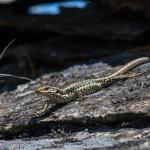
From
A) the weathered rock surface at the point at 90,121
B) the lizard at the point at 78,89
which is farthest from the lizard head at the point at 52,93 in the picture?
the weathered rock surface at the point at 90,121

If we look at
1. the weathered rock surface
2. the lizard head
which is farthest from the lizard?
the weathered rock surface

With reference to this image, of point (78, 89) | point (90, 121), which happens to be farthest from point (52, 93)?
point (90, 121)

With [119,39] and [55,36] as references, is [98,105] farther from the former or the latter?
[55,36]

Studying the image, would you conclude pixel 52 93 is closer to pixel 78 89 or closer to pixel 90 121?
pixel 78 89

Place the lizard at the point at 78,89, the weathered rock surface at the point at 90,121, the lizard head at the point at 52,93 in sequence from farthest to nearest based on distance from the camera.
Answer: the lizard at the point at 78,89
the lizard head at the point at 52,93
the weathered rock surface at the point at 90,121

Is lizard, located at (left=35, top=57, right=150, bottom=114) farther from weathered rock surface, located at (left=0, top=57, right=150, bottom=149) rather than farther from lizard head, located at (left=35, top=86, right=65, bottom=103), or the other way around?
weathered rock surface, located at (left=0, top=57, right=150, bottom=149)

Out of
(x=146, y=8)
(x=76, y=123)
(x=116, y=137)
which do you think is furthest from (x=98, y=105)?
(x=146, y=8)

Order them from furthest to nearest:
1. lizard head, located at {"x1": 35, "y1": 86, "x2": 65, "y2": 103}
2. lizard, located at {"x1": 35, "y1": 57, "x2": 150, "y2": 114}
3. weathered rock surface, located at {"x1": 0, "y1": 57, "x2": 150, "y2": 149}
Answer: lizard, located at {"x1": 35, "y1": 57, "x2": 150, "y2": 114} → lizard head, located at {"x1": 35, "y1": 86, "x2": 65, "y2": 103} → weathered rock surface, located at {"x1": 0, "y1": 57, "x2": 150, "y2": 149}

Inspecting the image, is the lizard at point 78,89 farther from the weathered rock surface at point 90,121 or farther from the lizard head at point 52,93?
the weathered rock surface at point 90,121

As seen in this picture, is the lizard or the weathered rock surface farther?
the lizard
